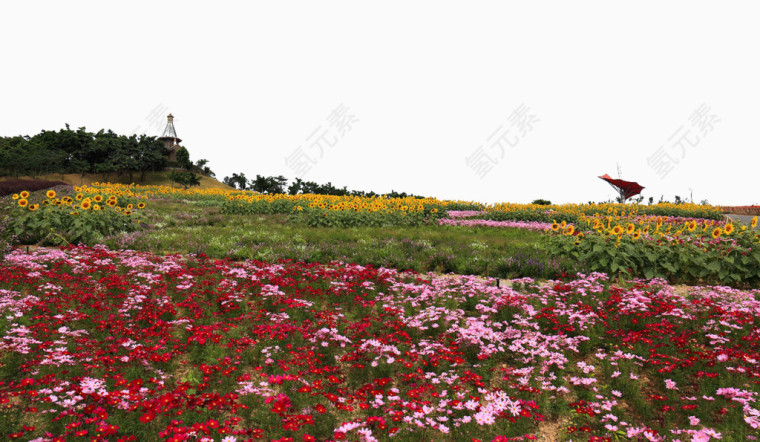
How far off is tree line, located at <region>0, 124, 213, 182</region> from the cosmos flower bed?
7081cm

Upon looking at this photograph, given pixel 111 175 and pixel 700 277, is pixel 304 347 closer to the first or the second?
pixel 700 277

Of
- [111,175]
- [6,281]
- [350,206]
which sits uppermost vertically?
[111,175]

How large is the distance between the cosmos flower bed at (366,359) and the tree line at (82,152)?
70.8 m

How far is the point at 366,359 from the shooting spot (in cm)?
557

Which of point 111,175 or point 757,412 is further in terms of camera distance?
point 111,175

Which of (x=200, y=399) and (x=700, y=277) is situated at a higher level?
(x=700, y=277)

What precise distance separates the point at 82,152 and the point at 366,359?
8180 centimetres

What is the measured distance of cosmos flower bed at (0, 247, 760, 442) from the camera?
13.8 ft

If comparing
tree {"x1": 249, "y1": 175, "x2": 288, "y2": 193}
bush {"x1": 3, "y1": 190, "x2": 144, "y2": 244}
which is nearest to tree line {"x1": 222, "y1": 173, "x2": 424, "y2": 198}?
tree {"x1": 249, "y1": 175, "x2": 288, "y2": 193}

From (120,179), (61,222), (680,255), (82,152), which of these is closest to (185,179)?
(120,179)

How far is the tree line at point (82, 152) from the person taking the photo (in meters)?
64.4

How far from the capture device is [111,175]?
74.6m

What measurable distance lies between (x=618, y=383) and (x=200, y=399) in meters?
4.87

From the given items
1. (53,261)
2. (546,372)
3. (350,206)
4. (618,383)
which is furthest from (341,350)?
(350,206)
